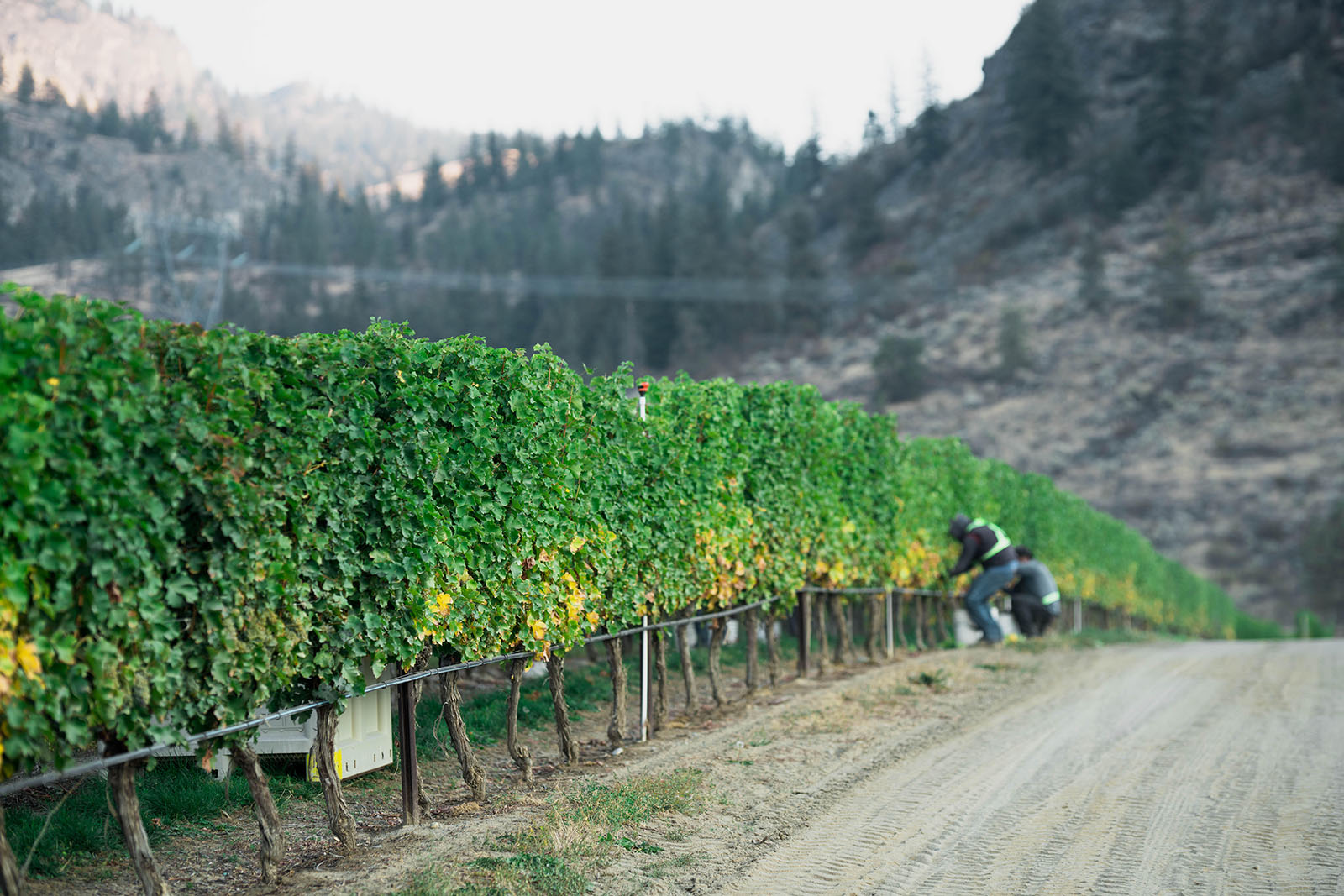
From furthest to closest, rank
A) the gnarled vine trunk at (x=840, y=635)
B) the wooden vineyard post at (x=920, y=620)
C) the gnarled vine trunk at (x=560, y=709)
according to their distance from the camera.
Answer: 1. the wooden vineyard post at (x=920, y=620)
2. the gnarled vine trunk at (x=840, y=635)
3. the gnarled vine trunk at (x=560, y=709)

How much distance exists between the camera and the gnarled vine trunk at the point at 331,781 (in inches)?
239

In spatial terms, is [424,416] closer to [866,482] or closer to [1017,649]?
[866,482]

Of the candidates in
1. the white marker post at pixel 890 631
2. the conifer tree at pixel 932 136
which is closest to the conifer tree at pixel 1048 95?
the conifer tree at pixel 932 136

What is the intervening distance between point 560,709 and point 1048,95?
104m

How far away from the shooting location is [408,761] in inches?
266

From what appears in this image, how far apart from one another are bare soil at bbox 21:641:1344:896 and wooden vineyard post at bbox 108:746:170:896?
2.39 ft

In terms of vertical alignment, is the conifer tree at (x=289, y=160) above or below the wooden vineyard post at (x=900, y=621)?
above

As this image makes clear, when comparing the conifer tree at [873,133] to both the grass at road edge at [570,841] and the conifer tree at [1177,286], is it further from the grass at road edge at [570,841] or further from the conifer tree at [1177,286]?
the grass at road edge at [570,841]

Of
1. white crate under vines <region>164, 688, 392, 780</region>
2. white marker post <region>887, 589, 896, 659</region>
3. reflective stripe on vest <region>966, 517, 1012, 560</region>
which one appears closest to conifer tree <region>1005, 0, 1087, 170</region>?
reflective stripe on vest <region>966, 517, 1012, 560</region>

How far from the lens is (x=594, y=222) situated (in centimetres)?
13850

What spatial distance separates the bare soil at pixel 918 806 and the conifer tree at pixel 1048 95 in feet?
314

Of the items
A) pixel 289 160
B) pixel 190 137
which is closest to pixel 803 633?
pixel 190 137

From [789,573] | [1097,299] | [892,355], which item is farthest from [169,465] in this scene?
[1097,299]

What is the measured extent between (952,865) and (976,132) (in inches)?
4594
